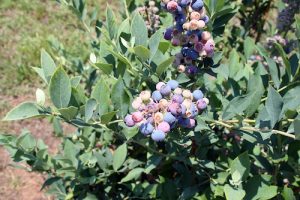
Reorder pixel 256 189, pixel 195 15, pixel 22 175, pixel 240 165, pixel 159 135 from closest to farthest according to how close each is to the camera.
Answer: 1. pixel 159 135
2. pixel 195 15
3. pixel 240 165
4. pixel 256 189
5. pixel 22 175

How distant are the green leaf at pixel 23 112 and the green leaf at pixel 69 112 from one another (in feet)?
0.22

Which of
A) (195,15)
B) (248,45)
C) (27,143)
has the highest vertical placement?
(195,15)

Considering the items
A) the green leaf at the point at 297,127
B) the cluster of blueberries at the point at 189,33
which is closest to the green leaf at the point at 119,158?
the cluster of blueberries at the point at 189,33

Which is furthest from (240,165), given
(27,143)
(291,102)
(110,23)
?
(27,143)

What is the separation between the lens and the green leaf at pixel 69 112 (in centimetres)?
107

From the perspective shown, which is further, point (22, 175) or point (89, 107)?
point (22, 175)

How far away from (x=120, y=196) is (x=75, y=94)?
3.12ft

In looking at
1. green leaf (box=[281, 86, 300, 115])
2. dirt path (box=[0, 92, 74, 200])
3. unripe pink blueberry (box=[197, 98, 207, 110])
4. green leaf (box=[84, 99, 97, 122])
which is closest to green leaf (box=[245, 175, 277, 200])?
green leaf (box=[281, 86, 300, 115])

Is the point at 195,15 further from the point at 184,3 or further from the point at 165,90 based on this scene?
the point at 165,90

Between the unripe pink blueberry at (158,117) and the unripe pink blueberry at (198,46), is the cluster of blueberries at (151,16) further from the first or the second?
the unripe pink blueberry at (158,117)

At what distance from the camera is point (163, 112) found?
113cm

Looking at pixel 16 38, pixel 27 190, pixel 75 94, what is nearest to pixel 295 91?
pixel 75 94

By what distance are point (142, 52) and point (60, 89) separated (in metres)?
0.25

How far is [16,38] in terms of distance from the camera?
12.5 ft
